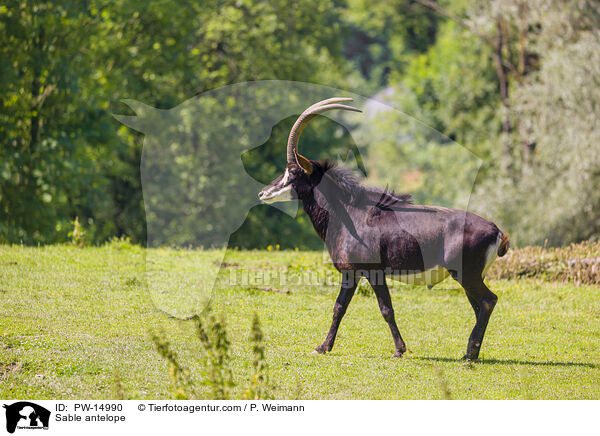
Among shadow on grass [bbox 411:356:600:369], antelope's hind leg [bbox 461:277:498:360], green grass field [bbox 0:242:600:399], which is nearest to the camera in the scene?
green grass field [bbox 0:242:600:399]

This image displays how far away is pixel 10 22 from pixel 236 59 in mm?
13185

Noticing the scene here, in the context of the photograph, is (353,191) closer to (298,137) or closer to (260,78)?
(298,137)

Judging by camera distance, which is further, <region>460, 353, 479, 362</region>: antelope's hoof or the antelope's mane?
the antelope's mane

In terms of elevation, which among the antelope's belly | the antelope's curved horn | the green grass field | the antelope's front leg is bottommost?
the green grass field

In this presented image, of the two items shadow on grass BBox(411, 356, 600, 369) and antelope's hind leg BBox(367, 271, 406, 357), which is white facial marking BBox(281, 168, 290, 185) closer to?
antelope's hind leg BBox(367, 271, 406, 357)

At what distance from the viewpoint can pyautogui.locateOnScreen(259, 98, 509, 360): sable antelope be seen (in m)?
9.60

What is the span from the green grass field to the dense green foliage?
5947mm

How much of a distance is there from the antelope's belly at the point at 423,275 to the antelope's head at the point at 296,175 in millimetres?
1680

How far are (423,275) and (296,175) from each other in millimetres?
2169

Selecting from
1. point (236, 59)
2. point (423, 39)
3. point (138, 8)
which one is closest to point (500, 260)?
point (138, 8)

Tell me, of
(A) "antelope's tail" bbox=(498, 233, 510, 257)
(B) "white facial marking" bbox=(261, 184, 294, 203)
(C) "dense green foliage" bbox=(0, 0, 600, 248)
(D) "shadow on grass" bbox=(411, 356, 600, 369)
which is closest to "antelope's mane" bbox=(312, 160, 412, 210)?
(B) "white facial marking" bbox=(261, 184, 294, 203)

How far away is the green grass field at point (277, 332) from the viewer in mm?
8734

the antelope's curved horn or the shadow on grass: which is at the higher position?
the antelope's curved horn
